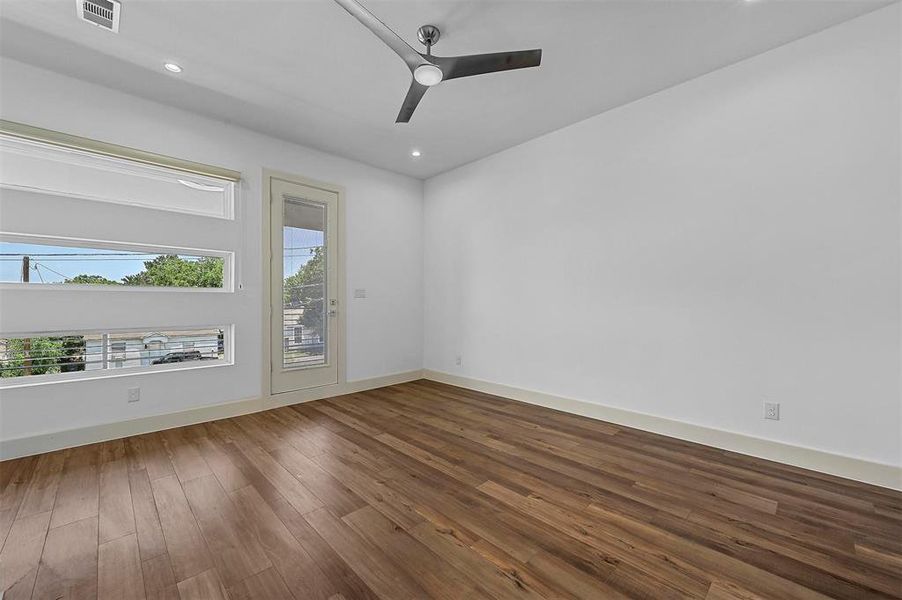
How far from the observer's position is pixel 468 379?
484 cm

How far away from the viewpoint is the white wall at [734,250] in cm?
234

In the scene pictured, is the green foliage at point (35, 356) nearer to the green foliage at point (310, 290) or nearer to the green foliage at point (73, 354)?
the green foliage at point (73, 354)

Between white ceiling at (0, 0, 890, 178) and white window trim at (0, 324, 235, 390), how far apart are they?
6.79ft

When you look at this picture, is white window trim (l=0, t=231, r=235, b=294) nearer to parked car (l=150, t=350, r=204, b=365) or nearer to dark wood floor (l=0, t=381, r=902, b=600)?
parked car (l=150, t=350, r=204, b=365)

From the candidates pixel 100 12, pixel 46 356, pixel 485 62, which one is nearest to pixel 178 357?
pixel 46 356

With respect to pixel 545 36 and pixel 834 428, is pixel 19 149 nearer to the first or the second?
pixel 545 36

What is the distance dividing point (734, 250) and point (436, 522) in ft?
9.46

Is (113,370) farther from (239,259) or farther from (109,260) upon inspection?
(239,259)

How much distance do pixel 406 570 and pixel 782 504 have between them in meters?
2.12

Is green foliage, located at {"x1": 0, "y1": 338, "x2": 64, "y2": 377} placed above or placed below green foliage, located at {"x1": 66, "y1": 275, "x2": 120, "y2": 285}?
below

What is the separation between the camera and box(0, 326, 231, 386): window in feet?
9.23

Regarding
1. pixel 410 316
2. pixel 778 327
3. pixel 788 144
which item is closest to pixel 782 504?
pixel 778 327

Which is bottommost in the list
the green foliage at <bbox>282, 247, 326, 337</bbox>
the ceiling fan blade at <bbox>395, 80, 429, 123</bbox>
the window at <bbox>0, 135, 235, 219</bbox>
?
the green foliage at <bbox>282, 247, 326, 337</bbox>

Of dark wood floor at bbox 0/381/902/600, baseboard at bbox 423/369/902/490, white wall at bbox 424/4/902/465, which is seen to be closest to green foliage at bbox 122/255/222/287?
dark wood floor at bbox 0/381/902/600
